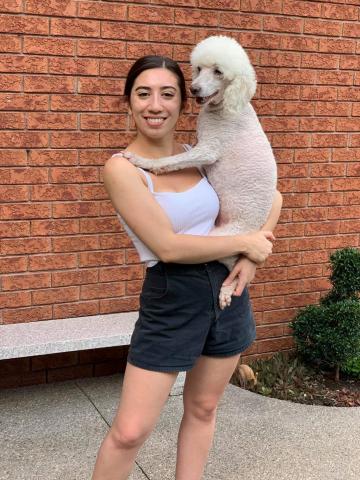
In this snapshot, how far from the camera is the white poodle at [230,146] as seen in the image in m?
2.29

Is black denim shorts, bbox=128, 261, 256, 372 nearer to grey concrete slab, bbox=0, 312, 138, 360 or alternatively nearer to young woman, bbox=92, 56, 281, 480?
young woman, bbox=92, 56, 281, 480

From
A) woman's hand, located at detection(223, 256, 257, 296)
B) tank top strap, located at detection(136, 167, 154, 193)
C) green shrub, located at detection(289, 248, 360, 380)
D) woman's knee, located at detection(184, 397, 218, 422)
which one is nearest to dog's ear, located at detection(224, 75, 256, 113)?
tank top strap, located at detection(136, 167, 154, 193)

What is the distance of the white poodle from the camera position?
2289mm

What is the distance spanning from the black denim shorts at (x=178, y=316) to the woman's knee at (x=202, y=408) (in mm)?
286

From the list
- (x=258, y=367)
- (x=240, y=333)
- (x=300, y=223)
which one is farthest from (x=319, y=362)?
(x=240, y=333)

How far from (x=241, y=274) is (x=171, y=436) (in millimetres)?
1648

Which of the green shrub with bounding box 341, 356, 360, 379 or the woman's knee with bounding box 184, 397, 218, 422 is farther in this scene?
the green shrub with bounding box 341, 356, 360, 379

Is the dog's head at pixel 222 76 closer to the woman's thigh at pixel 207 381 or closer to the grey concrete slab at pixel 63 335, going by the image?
the woman's thigh at pixel 207 381

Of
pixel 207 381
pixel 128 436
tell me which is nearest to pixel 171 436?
pixel 207 381

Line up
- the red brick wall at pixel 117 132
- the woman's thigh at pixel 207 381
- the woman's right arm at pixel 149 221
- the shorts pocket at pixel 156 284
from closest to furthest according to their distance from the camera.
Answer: the woman's right arm at pixel 149 221 < the shorts pocket at pixel 156 284 < the woman's thigh at pixel 207 381 < the red brick wall at pixel 117 132

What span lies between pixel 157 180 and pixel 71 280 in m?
1.93

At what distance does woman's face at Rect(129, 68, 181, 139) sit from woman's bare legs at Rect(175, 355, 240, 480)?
0.93 m

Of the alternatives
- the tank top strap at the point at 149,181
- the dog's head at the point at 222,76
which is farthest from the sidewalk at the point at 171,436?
the dog's head at the point at 222,76

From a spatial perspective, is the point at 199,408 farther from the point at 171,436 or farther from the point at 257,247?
the point at 171,436
